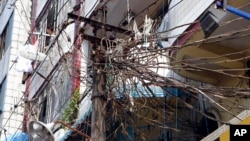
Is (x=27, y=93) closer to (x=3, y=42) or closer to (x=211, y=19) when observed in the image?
(x=3, y=42)

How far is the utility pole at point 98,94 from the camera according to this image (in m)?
9.00

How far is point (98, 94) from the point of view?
926cm

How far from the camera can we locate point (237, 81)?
40.6ft

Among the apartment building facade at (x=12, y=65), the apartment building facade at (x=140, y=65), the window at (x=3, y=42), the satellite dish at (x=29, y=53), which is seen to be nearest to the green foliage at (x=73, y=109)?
the apartment building facade at (x=140, y=65)

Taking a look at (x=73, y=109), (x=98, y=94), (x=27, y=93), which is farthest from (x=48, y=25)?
(x=98, y=94)

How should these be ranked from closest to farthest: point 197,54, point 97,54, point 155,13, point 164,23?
point 97,54 → point 197,54 → point 164,23 → point 155,13

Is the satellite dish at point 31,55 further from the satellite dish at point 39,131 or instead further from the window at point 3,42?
the satellite dish at point 39,131

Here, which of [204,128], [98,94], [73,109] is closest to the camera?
[98,94]

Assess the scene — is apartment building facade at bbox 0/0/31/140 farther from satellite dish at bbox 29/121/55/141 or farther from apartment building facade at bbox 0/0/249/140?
satellite dish at bbox 29/121/55/141

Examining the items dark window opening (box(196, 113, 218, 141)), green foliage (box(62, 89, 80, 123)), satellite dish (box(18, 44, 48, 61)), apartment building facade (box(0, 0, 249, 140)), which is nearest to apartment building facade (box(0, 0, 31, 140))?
apartment building facade (box(0, 0, 249, 140))

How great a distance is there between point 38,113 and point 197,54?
8639mm

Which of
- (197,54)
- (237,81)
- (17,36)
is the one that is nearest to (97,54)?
(197,54)

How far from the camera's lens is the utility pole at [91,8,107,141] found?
9.00 meters

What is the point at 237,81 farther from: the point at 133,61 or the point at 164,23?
the point at 133,61
